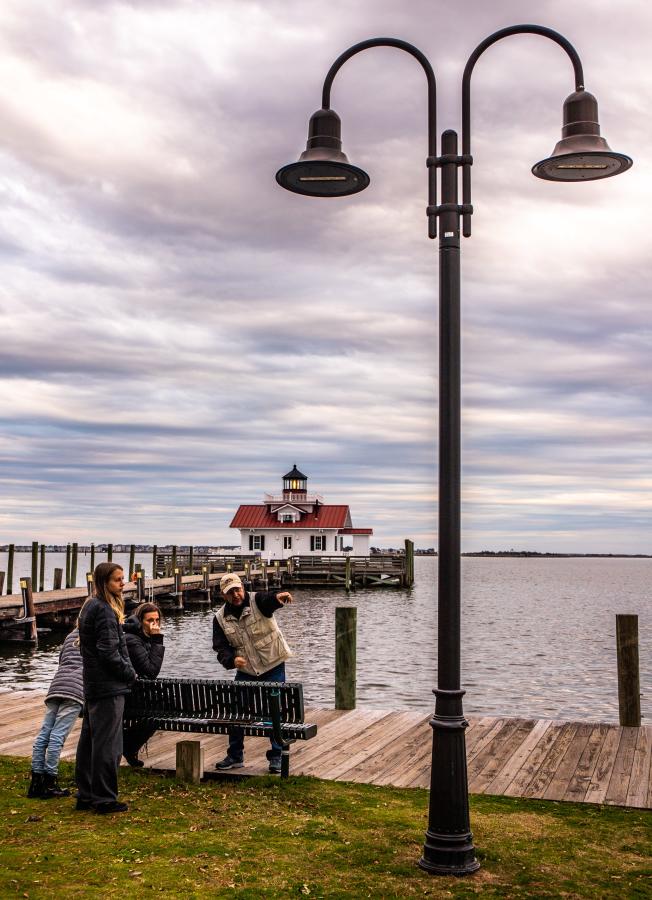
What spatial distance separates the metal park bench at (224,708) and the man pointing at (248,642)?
0.19 m

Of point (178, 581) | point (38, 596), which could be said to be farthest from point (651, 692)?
point (178, 581)

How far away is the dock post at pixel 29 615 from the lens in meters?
28.4

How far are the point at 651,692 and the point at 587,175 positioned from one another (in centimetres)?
1825

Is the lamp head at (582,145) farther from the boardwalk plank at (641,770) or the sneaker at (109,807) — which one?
the sneaker at (109,807)

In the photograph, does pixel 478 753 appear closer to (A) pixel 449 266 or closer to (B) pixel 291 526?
(A) pixel 449 266

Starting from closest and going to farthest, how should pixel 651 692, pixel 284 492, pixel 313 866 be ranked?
pixel 313 866 → pixel 651 692 → pixel 284 492

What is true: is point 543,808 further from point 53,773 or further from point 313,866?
point 53,773

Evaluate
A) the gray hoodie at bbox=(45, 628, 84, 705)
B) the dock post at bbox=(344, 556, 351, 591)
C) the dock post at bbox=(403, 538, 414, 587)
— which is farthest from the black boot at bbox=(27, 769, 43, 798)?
the dock post at bbox=(403, 538, 414, 587)

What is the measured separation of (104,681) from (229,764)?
6.43 ft

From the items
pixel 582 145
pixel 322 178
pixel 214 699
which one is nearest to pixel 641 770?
pixel 214 699

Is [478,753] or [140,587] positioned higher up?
[478,753]

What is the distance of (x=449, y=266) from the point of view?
20.2ft

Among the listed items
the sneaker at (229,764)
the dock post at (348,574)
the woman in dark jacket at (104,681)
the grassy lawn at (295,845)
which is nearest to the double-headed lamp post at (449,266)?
the grassy lawn at (295,845)

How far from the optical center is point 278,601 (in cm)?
823
